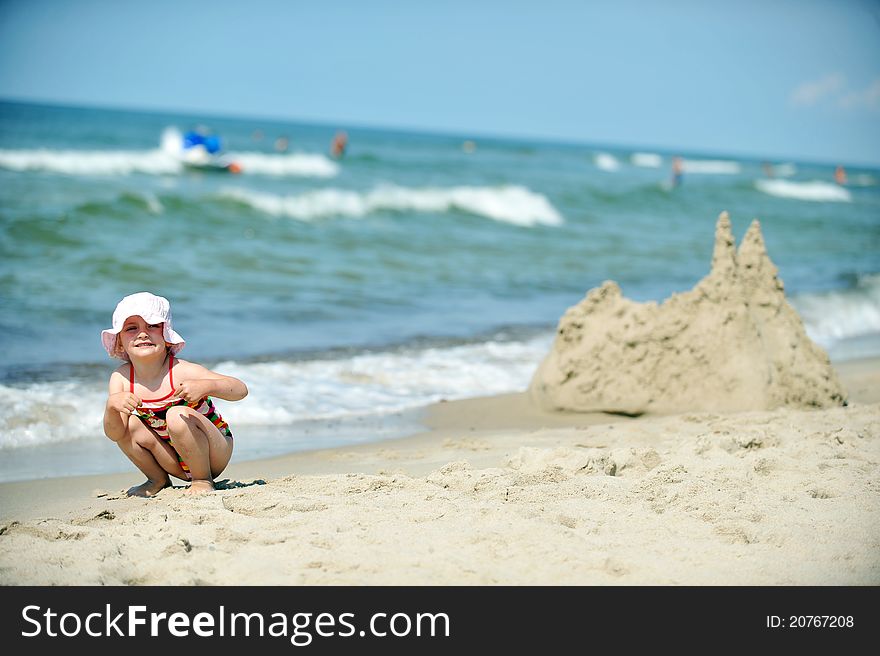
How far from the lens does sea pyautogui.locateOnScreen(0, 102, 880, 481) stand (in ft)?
20.3

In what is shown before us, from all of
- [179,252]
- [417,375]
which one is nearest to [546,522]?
[417,375]

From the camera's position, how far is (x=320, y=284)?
1098 centimetres

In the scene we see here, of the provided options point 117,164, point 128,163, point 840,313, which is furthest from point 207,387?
point 128,163

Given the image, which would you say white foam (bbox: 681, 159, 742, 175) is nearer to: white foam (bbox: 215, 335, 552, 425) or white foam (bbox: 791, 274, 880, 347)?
white foam (bbox: 791, 274, 880, 347)

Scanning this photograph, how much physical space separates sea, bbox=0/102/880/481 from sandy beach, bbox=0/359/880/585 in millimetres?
1270

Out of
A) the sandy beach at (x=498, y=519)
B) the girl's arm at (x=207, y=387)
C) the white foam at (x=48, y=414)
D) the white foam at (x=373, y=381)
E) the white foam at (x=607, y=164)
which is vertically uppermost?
the white foam at (x=607, y=164)

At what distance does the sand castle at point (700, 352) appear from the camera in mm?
6055

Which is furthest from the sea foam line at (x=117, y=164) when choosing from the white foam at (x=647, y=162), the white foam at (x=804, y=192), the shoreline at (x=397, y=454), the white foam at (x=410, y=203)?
the white foam at (x=647, y=162)

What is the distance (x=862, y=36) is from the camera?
200 inches

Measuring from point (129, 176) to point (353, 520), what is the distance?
842 inches

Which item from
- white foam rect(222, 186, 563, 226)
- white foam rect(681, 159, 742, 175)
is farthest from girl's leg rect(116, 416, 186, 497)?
white foam rect(681, 159, 742, 175)

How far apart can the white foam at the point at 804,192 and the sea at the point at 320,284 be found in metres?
17.8

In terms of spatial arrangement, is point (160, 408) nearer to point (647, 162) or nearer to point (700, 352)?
point (700, 352)

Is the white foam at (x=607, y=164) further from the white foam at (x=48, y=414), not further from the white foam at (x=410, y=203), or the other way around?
the white foam at (x=48, y=414)
